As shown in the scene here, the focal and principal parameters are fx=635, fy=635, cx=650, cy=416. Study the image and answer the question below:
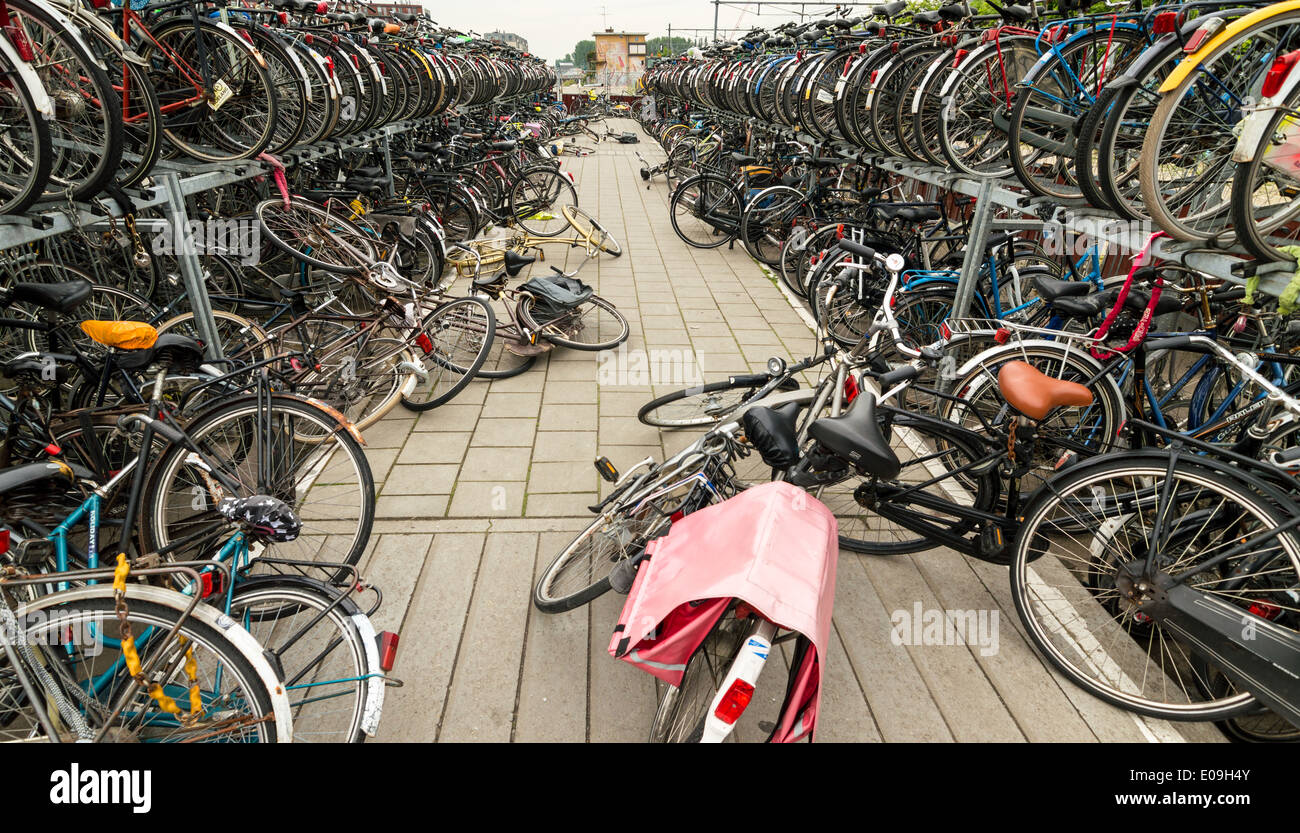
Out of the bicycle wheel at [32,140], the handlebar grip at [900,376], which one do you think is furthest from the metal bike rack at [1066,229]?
the bicycle wheel at [32,140]

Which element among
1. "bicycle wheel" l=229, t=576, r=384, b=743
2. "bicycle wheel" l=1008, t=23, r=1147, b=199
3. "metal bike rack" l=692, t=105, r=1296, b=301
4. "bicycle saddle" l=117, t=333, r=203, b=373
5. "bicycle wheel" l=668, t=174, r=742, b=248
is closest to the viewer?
"bicycle wheel" l=229, t=576, r=384, b=743

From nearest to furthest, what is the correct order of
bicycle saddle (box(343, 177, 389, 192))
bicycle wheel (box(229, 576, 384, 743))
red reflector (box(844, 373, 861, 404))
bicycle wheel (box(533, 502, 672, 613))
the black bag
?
bicycle wheel (box(229, 576, 384, 743)) < bicycle wheel (box(533, 502, 672, 613)) < red reflector (box(844, 373, 861, 404)) < the black bag < bicycle saddle (box(343, 177, 389, 192))

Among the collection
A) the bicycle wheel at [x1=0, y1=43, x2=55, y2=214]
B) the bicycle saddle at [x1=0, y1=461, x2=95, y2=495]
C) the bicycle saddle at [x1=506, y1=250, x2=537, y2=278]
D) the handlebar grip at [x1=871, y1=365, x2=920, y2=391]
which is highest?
the bicycle wheel at [x1=0, y1=43, x2=55, y2=214]

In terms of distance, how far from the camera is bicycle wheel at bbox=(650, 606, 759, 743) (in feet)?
5.79

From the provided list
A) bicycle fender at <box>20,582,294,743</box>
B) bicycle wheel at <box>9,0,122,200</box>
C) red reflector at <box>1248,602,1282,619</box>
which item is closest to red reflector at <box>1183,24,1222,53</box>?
red reflector at <box>1248,602,1282,619</box>

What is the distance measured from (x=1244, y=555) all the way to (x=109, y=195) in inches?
188

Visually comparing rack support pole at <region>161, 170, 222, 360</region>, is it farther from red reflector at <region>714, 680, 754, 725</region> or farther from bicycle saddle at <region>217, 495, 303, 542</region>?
red reflector at <region>714, 680, 754, 725</region>

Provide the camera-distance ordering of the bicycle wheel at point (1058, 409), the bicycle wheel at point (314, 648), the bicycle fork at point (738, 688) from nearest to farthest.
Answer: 1. the bicycle fork at point (738, 688)
2. the bicycle wheel at point (314, 648)
3. the bicycle wheel at point (1058, 409)

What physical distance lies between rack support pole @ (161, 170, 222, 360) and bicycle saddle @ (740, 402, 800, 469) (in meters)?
2.85

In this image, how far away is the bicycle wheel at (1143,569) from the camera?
6.81 ft

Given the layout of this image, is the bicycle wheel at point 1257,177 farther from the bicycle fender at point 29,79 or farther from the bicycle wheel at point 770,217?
the bicycle wheel at point 770,217

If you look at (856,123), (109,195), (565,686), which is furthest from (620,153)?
(565,686)

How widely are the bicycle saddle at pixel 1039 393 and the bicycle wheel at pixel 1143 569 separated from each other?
233 millimetres
